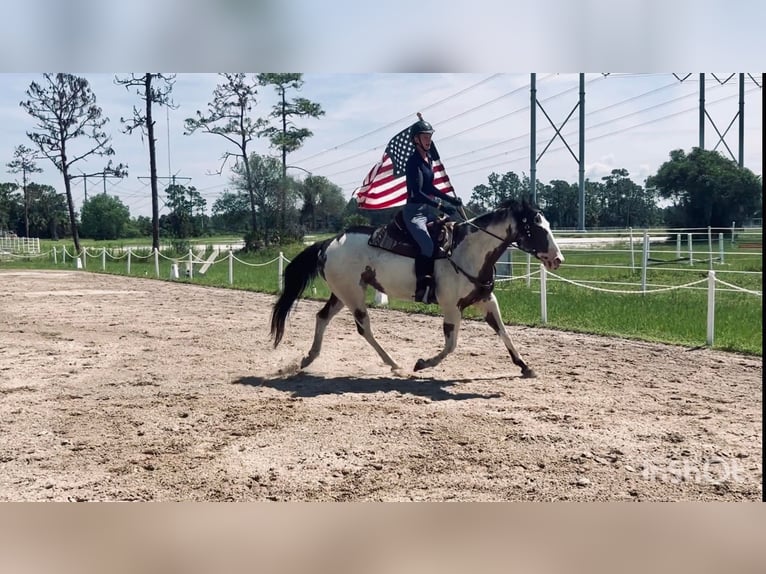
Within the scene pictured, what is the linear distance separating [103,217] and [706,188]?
5.82m

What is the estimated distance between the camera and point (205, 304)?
33.7ft

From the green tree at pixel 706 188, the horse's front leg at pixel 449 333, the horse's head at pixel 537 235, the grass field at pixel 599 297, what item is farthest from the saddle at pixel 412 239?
the green tree at pixel 706 188

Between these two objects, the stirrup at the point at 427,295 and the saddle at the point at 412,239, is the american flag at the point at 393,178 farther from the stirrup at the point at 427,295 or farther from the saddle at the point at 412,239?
the stirrup at the point at 427,295

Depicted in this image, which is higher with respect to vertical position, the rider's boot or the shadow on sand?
the rider's boot

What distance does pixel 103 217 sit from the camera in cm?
613

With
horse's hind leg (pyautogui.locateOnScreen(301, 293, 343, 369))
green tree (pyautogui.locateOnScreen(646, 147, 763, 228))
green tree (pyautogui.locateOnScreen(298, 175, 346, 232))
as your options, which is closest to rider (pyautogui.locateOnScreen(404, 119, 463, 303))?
green tree (pyautogui.locateOnScreen(298, 175, 346, 232))

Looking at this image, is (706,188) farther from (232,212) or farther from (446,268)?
(232,212)

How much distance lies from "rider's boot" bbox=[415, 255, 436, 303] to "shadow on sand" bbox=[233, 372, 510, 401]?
734 millimetres

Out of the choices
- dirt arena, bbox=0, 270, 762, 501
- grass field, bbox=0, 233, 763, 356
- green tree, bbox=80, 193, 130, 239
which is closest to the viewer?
dirt arena, bbox=0, 270, 762, 501

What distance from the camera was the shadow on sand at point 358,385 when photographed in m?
5.16

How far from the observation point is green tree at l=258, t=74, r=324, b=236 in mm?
4826

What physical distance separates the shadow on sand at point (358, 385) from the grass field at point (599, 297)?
1.28 m

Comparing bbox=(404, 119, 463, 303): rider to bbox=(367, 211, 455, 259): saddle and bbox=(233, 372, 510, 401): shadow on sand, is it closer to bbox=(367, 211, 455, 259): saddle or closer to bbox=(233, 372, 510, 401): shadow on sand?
bbox=(367, 211, 455, 259): saddle

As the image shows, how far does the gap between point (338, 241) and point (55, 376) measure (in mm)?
2886
